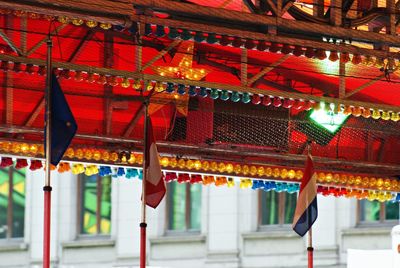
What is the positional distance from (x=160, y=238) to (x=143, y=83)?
25.1m

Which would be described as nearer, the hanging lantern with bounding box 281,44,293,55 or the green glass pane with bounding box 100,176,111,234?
the hanging lantern with bounding box 281,44,293,55

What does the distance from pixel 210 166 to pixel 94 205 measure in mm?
22168

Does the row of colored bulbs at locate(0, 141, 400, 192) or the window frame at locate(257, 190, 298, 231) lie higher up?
the row of colored bulbs at locate(0, 141, 400, 192)

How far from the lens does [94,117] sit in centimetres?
2155

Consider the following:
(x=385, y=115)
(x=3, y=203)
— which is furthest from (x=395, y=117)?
(x=3, y=203)

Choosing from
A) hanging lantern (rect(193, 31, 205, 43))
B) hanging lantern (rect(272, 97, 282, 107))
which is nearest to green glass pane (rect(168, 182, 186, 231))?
hanging lantern (rect(272, 97, 282, 107))

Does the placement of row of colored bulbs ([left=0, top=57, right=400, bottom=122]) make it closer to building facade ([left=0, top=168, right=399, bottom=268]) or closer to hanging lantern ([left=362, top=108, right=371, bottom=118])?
hanging lantern ([left=362, top=108, right=371, bottom=118])

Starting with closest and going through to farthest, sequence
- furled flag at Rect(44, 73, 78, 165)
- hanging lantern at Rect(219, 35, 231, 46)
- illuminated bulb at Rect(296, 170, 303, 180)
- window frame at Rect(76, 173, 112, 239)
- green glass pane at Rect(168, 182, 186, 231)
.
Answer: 1. furled flag at Rect(44, 73, 78, 165)
2. hanging lantern at Rect(219, 35, 231, 46)
3. illuminated bulb at Rect(296, 170, 303, 180)
4. green glass pane at Rect(168, 182, 186, 231)
5. window frame at Rect(76, 173, 112, 239)

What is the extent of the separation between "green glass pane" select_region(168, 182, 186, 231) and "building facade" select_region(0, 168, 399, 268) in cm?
Result: 3

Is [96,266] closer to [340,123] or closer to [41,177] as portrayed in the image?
[41,177]

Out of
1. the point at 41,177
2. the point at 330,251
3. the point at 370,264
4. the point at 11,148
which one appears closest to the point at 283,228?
the point at 330,251

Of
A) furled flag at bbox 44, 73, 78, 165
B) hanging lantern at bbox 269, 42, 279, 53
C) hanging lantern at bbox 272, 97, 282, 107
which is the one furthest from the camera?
hanging lantern at bbox 272, 97, 282, 107

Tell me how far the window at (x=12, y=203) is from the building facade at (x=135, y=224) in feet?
0.10

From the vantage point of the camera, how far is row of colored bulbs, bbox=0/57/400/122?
18.7 m
